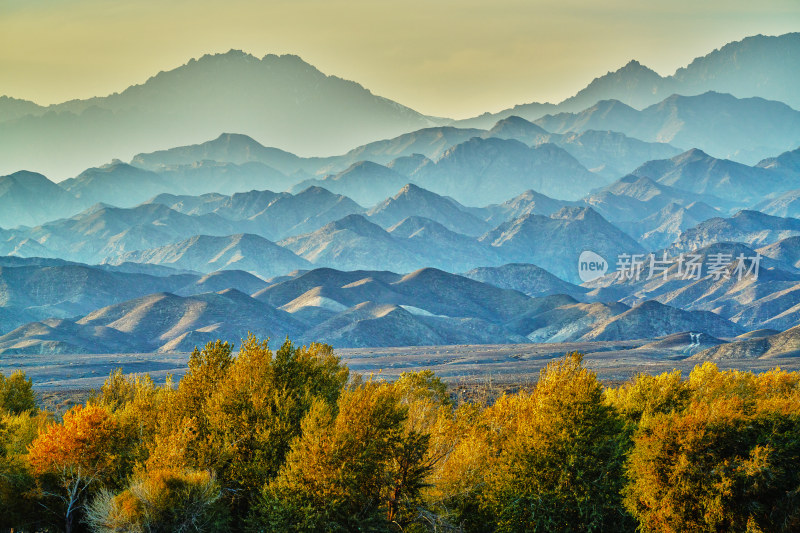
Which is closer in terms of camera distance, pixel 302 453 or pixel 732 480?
pixel 302 453

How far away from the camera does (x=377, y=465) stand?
1270 inches

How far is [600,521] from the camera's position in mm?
35156

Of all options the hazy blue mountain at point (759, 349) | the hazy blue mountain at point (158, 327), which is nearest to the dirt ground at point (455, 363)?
the hazy blue mountain at point (759, 349)

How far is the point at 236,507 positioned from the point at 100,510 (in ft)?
20.4

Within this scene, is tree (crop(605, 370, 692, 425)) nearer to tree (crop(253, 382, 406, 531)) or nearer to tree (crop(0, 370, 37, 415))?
tree (crop(253, 382, 406, 531))

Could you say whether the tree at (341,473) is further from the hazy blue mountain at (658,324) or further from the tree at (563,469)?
the hazy blue mountain at (658,324)

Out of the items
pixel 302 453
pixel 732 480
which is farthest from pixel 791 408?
pixel 302 453

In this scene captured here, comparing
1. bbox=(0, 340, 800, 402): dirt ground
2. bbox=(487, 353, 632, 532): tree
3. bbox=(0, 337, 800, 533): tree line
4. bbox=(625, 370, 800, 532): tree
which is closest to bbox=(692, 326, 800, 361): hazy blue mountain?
bbox=(0, 340, 800, 402): dirt ground

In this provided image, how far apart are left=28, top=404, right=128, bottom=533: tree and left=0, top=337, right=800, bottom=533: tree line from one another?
0.22ft

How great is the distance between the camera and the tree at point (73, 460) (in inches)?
1331

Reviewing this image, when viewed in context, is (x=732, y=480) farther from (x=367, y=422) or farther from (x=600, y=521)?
(x=367, y=422)

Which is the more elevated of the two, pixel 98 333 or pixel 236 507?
pixel 98 333

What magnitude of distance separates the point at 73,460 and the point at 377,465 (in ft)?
46.5

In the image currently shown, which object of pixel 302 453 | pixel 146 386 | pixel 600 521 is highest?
pixel 146 386
